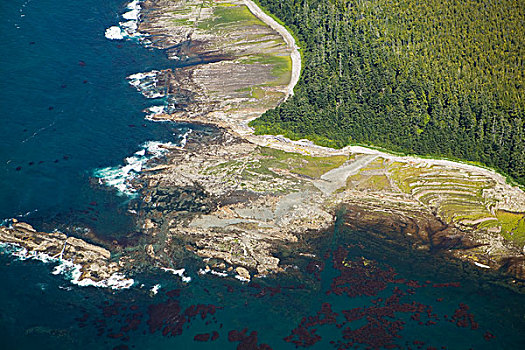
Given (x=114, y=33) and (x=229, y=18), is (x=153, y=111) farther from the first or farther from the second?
(x=229, y=18)

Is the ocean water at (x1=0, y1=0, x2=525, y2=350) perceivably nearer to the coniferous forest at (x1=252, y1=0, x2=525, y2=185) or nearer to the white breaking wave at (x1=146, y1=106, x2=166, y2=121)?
the white breaking wave at (x1=146, y1=106, x2=166, y2=121)

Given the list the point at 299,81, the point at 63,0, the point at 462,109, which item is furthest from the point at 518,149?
the point at 63,0

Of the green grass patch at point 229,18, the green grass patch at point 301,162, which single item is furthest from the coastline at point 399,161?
the green grass patch at point 229,18

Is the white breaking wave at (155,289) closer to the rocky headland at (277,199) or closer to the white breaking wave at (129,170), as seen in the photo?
the rocky headland at (277,199)

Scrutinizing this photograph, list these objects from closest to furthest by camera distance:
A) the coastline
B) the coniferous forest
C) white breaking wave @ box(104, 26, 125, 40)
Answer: the coastline, the coniferous forest, white breaking wave @ box(104, 26, 125, 40)

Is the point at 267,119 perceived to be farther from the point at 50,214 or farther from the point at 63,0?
the point at 63,0

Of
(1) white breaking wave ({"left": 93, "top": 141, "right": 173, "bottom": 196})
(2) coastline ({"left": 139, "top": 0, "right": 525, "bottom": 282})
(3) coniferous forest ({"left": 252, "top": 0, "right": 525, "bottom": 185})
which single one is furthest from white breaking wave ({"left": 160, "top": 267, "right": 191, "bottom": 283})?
(3) coniferous forest ({"left": 252, "top": 0, "right": 525, "bottom": 185})

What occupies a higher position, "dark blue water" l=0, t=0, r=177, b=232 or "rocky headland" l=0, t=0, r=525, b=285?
"dark blue water" l=0, t=0, r=177, b=232
